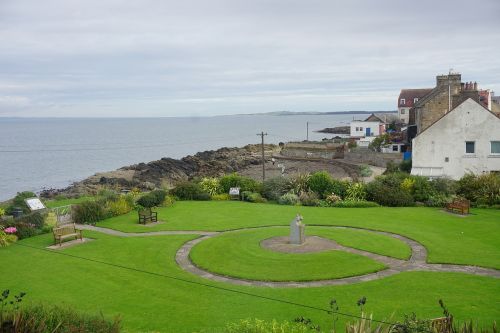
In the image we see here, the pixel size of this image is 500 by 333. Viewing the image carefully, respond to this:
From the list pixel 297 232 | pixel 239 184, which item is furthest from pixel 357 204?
pixel 297 232

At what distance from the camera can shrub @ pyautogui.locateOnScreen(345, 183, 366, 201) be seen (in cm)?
3400

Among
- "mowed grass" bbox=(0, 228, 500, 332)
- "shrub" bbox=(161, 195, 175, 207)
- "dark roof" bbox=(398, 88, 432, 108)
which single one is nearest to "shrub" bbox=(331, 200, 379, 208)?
"shrub" bbox=(161, 195, 175, 207)

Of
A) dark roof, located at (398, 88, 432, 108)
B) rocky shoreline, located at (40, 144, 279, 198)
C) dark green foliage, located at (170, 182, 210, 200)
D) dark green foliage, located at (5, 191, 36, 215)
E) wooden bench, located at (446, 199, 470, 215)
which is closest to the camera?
wooden bench, located at (446, 199, 470, 215)

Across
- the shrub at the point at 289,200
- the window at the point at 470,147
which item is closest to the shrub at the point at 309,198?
the shrub at the point at 289,200

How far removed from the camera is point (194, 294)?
1664 centimetres

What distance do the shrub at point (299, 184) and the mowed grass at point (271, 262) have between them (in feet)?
44.2

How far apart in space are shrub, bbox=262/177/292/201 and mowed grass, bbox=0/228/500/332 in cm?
1620

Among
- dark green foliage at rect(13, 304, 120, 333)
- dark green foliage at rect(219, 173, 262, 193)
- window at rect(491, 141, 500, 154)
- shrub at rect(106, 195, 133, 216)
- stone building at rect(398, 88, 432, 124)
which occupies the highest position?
stone building at rect(398, 88, 432, 124)

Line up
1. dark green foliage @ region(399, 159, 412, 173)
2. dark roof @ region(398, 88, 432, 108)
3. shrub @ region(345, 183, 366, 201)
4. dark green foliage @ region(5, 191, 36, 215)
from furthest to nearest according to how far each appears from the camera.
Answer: dark roof @ region(398, 88, 432, 108), dark green foliage @ region(399, 159, 412, 173), shrub @ region(345, 183, 366, 201), dark green foliage @ region(5, 191, 36, 215)

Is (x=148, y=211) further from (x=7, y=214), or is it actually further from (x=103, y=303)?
(x=103, y=303)

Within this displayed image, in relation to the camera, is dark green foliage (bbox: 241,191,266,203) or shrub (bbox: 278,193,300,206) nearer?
shrub (bbox: 278,193,300,206)

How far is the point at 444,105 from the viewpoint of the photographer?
177ft

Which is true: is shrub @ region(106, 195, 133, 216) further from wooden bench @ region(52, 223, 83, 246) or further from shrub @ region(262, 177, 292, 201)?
shrub @ region(262, 177, 292, 201)

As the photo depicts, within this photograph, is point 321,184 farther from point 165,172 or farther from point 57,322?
point 165,172
